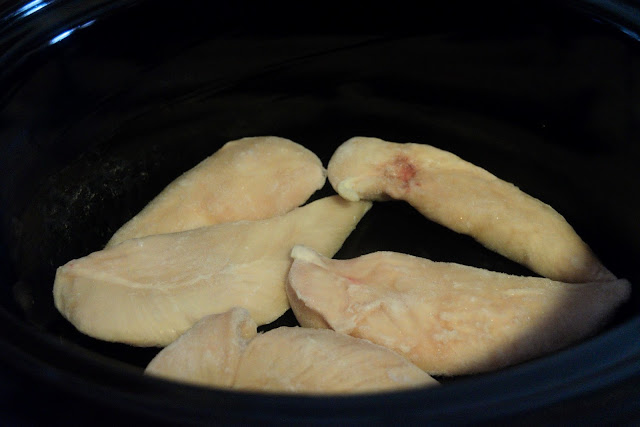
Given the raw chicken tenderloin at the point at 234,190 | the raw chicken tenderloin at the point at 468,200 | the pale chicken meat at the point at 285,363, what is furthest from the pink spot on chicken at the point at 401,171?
the pale chicken meat at the point at 285,363

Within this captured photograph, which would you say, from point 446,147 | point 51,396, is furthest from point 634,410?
point 446,147

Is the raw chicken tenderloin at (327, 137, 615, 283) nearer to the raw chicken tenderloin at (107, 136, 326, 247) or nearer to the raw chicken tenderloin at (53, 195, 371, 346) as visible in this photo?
the raw chicken tenderloin at (107, 136, 326, 247)

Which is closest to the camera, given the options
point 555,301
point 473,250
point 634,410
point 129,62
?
point 634,410

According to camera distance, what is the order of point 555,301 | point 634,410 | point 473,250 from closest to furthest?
point 634,410 < point 555,301 < point 473,250

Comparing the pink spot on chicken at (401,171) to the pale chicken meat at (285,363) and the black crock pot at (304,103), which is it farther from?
the pale chicken meat at (285,363)

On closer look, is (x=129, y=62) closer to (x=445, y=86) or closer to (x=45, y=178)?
(x=45, y=178)

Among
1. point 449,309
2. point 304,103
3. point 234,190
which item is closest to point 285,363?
point 449,309

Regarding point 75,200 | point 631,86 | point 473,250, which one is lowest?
point 473,250
